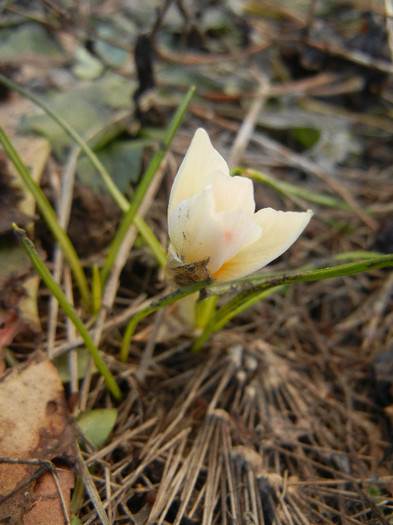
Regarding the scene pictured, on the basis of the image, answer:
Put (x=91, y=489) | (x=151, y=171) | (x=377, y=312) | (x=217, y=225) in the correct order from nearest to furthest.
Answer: (x=217, y=225)
(x=91, y=489)
(x=151, y=171)
(x=377, y=312)

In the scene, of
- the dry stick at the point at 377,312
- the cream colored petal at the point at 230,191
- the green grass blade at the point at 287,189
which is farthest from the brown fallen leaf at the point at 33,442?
the dry stick at the point at 377,312

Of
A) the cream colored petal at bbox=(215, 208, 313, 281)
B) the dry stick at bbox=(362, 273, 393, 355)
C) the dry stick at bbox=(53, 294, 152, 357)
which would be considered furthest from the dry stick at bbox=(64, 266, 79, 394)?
the dry stick at bbox=(362, 273, 393, 355)

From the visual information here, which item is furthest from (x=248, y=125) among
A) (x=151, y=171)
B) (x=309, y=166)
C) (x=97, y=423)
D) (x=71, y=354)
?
(x=97, y=423)

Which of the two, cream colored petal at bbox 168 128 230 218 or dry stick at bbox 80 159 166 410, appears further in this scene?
dry stick at bbox 80 159 166 410

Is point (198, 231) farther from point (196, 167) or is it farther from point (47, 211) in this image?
point (47, 211)

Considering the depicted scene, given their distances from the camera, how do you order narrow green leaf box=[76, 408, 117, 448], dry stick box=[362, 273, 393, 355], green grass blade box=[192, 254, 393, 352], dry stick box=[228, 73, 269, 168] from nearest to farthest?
green grass blade box=[192, 254, 393, 352] → narrow green leaf box=[76, 408, 117, 448] → dry stick box=[362, 273, 393, 355] → dry stick box=[228, 73, 269, 168]

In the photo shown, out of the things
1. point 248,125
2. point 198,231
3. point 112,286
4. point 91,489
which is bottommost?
point 91,489

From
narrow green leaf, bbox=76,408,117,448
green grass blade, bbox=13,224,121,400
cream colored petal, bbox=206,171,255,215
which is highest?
cream colored petal, bbox=206,171,255,215

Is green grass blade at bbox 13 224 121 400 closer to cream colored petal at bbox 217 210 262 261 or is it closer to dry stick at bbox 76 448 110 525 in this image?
dry stick at bbox 76 448 110 525
